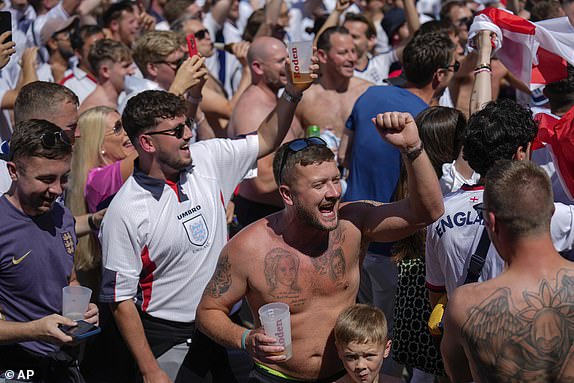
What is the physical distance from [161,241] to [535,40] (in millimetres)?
2770

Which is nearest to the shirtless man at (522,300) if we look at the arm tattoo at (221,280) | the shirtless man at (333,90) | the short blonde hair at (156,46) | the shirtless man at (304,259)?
the shirtless man at (304,259)

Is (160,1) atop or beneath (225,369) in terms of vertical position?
beneath

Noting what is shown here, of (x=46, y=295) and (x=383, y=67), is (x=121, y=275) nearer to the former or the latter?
(x=46, y=295)

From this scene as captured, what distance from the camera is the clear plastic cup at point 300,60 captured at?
4.68 meters

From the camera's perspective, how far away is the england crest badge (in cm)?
456

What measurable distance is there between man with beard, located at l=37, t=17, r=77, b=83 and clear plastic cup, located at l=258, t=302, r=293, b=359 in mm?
6541

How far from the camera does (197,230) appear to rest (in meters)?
4.59

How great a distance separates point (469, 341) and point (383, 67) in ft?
21.0

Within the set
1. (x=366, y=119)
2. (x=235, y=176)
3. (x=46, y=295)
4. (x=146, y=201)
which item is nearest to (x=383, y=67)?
(x=366, y=119)

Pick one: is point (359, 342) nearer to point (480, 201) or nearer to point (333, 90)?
point (480, 201)

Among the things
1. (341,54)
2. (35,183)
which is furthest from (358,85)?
(35,183)

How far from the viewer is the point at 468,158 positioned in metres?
3.98

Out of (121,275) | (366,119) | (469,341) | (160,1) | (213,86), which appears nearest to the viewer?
(469,341)

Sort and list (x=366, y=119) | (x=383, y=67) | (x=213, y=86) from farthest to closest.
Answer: (x=383, y=67)
(x=213, y=86)
(x=366, y=119)
